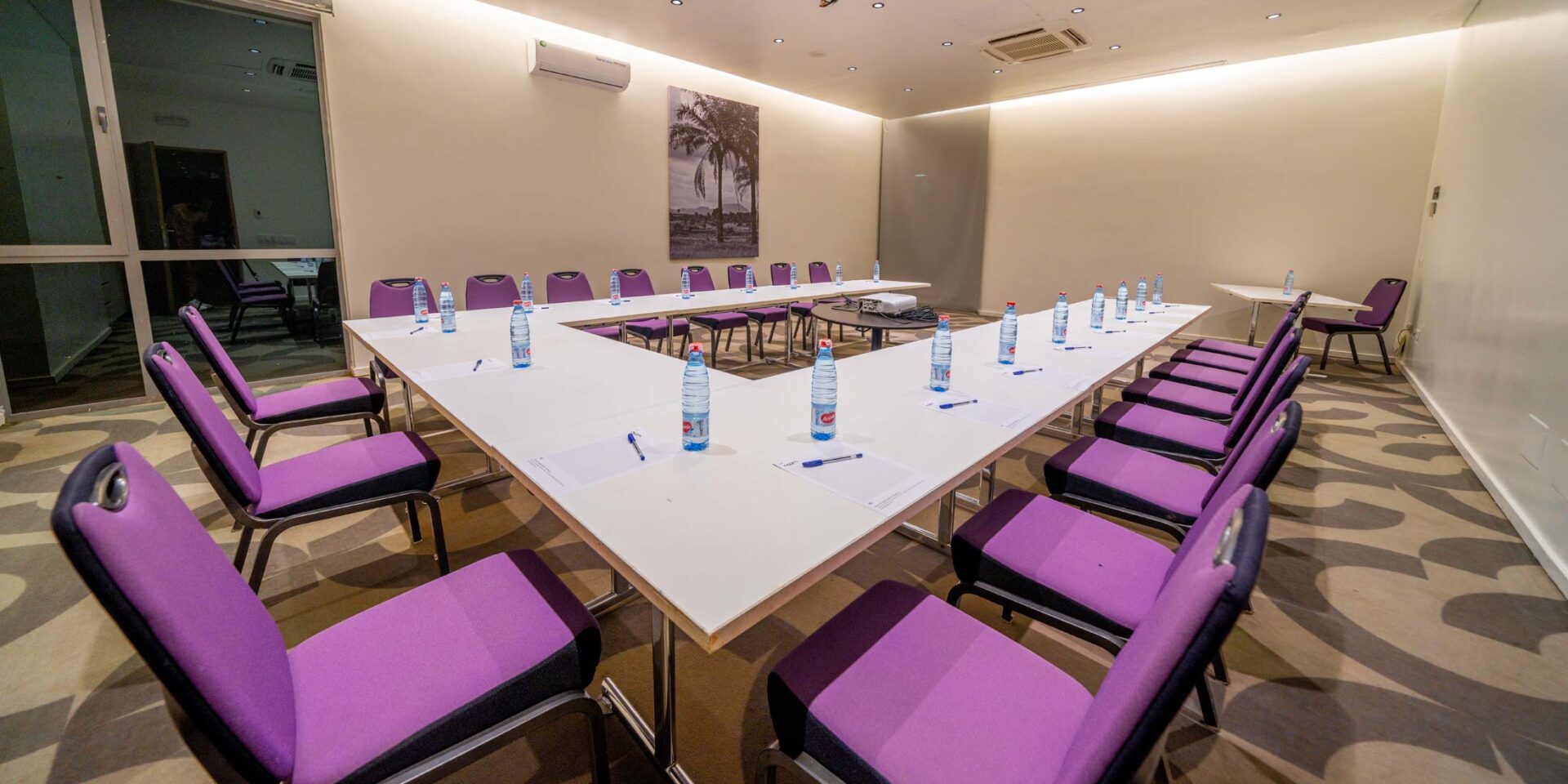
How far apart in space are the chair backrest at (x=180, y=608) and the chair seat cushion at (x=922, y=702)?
77 centimetres

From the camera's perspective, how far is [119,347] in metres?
4.80

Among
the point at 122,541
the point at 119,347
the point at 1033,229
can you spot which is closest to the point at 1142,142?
the point at 1033,229

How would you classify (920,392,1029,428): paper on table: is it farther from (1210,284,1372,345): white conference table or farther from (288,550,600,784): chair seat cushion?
(1210,284,1372,345): white conference table

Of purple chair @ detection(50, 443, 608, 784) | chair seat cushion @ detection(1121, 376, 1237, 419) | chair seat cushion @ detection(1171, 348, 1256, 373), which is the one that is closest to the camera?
purple chair @ detection(50, 443, 608, 784)

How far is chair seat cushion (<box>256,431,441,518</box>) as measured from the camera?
1.93 metres

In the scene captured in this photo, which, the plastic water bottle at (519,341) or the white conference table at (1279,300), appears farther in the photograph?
the white conference table at (1279,300)

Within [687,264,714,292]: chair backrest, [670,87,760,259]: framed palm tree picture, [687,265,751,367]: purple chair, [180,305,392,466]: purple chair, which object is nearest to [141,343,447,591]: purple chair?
[180,305,392,466]: purple chair

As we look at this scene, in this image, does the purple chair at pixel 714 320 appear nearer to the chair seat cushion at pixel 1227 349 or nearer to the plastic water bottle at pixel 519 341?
the plastic water bottle at pixel 519 341

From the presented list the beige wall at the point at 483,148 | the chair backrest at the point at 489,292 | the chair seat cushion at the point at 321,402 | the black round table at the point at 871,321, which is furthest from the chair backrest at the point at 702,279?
the chair seat cushion at the point at 321,402

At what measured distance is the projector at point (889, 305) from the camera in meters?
4.63

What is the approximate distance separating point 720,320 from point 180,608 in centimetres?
522

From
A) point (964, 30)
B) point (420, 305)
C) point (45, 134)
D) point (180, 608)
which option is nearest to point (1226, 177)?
point (964, 30)

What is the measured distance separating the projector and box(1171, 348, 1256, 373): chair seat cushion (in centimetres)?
179

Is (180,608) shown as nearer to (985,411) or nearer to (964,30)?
(985,411)
